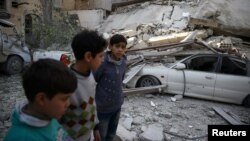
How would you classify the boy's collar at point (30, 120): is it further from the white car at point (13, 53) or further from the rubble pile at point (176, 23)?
the rubble pile at point (176, 23)

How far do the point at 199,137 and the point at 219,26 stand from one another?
882 centimetres

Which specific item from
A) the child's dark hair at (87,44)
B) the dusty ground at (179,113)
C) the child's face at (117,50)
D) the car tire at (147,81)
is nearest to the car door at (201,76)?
the dusty ground at (179,113)

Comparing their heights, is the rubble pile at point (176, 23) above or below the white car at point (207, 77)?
above

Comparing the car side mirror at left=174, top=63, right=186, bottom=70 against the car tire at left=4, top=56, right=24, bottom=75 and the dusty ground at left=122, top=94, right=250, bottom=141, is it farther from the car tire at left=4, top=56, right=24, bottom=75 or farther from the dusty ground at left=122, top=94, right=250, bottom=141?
the car tire at left=4, top=56, right=24, bottom=75

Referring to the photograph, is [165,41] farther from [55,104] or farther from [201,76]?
[55,104]

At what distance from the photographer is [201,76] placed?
24.8 feet

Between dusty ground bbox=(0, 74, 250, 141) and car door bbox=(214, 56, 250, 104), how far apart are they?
0.95ft

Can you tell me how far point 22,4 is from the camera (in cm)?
1877

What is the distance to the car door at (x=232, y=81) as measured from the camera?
7.34 meters

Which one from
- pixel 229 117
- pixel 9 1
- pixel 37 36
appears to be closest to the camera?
pixel 229 117

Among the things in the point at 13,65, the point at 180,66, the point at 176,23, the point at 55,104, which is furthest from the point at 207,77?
the point at 176,23

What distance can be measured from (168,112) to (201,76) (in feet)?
5.56

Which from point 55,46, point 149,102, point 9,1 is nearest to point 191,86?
point 149,102

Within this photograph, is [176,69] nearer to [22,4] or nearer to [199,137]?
[199,137]
